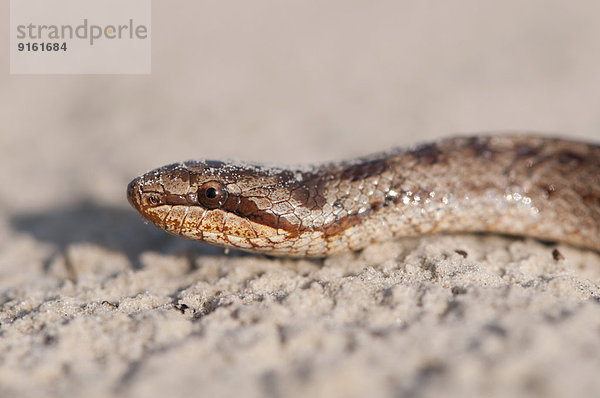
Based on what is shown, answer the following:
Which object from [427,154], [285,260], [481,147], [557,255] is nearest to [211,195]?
[285,260]

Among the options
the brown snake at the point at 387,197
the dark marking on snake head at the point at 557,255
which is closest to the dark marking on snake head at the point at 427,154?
the brown snake at the point at 387,197

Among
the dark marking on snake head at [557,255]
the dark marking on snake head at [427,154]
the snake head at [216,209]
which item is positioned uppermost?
the dark marking on snake head at [427,154]

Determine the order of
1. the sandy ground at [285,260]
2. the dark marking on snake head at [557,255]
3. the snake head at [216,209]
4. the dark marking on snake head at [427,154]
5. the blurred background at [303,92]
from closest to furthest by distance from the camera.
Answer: the sandy ground at [285,260]
the snake head at [216,209]
the dark marking on snake head at [557,255]
the dark marking on snake head at [427,154]
the blurred background at [303,92]

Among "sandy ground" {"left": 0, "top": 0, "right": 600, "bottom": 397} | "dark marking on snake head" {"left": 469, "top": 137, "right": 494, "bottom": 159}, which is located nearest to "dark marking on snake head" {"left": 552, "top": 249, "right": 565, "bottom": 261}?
"sandy ground" {"left": 0, "top": 0, "right": 600, "bottom": 397}

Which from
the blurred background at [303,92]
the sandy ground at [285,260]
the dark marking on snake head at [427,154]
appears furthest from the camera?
the blurred background at [303,92]

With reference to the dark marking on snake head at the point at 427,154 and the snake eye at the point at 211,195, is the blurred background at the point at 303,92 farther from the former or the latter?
the snake eye at the point at 211,195

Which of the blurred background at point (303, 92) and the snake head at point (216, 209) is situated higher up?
the blurred background at point (303, 92)

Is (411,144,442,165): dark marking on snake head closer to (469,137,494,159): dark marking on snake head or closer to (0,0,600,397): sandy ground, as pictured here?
(469,137,494,159): dark marking on snake head

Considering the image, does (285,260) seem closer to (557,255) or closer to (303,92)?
(557,255)
